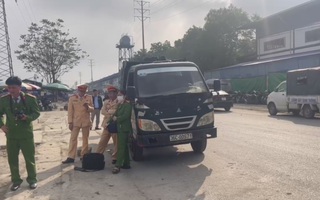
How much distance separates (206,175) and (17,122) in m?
3.71

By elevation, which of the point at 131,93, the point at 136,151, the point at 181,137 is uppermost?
the point at 131,93

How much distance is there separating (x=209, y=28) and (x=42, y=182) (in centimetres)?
4795

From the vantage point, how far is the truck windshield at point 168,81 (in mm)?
8619

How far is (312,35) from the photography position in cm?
3628

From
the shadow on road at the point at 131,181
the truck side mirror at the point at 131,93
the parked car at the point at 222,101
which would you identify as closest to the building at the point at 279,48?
the parked car at the point at 222,101

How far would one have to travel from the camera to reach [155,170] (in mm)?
8008

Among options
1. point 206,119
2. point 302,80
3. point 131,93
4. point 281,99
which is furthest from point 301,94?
point 131,93

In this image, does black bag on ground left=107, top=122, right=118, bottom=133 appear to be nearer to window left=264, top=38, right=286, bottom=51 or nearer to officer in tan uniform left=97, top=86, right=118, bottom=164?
officer in tan uniform left=97, top=86, right=118, bottom=164

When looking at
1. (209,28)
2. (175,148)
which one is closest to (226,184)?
(175,148)

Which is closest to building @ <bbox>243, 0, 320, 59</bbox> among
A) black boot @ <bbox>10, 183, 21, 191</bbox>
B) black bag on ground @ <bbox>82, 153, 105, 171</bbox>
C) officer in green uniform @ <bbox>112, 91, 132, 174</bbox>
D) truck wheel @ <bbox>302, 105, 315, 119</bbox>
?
truck wheel @ <bbox>302, 105, 315, 119</bbox>

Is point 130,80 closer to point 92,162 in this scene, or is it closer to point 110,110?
point 110,110

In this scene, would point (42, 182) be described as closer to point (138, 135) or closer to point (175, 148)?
point (138, 135)

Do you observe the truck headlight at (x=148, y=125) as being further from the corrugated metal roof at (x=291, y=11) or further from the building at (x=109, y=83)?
the corrugated metal roof at (x=291, y=11)

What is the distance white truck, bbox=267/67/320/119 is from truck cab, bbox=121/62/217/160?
31.2 feet
